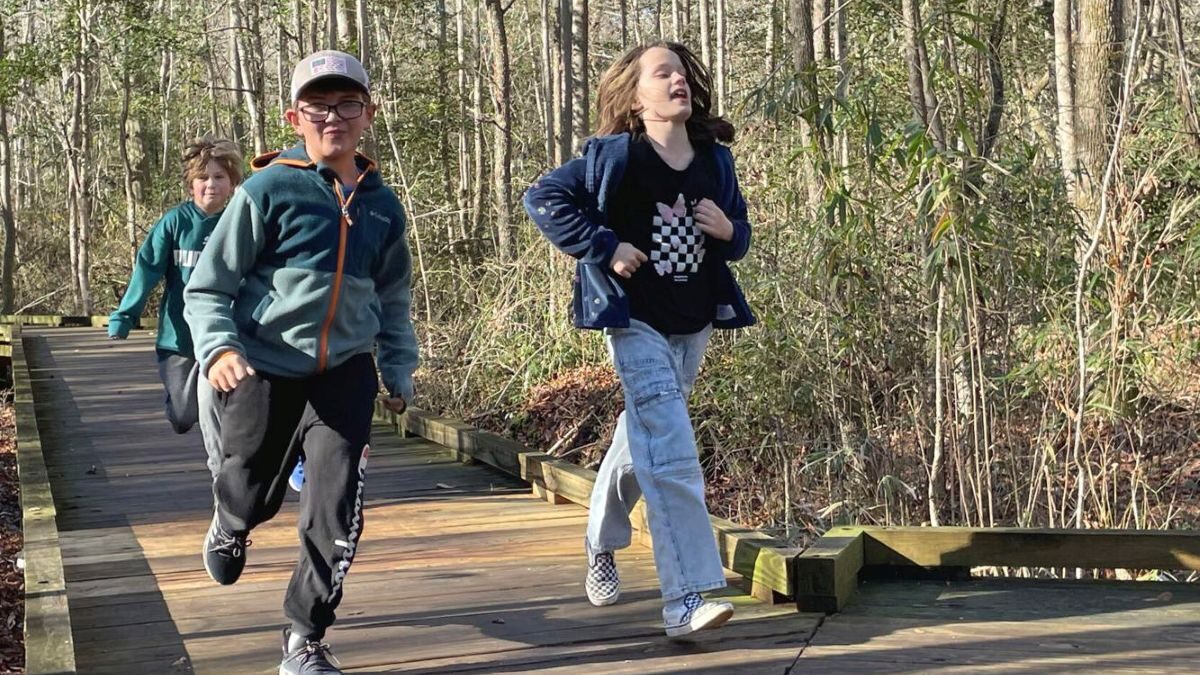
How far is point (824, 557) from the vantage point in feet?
13.9

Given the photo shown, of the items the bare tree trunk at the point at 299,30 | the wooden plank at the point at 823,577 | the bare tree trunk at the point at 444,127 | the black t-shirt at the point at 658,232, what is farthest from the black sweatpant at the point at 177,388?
the bare tree trunk at the point at 444,127

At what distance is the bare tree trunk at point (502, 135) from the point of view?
1410 cm

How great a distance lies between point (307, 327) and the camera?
3723mm

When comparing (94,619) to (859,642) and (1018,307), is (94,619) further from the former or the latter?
(1018,307)

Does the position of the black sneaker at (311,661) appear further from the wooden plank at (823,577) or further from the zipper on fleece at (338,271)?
the wooden plank at (823,577)

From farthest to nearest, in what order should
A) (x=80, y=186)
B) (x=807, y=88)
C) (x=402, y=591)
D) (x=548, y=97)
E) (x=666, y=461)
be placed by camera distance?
(x=80, y=186), (x=548, y=97), (x=807, y=88), (x=402, y=591), (x=666, y=461)

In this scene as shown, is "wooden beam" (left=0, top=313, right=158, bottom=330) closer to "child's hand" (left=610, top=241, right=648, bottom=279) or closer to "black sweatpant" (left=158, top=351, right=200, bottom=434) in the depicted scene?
"black sweatpant" (left=158, top=351, right=200, bottom=434)

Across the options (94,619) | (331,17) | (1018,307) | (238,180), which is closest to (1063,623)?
(1018,307)

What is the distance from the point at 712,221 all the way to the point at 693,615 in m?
1.06

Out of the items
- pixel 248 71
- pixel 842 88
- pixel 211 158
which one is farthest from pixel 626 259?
pixel 248 71

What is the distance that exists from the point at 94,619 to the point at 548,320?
242 inches

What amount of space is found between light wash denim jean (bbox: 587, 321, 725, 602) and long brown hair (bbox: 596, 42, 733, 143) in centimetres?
59

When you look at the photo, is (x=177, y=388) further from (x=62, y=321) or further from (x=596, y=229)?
(x=62, y=321)

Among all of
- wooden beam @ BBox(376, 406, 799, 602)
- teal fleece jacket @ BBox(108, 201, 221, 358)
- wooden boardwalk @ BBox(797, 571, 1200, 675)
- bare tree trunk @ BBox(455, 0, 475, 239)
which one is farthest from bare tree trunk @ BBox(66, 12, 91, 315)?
wooden boardwalk @ BBox(797, 571, 1200, 675)
